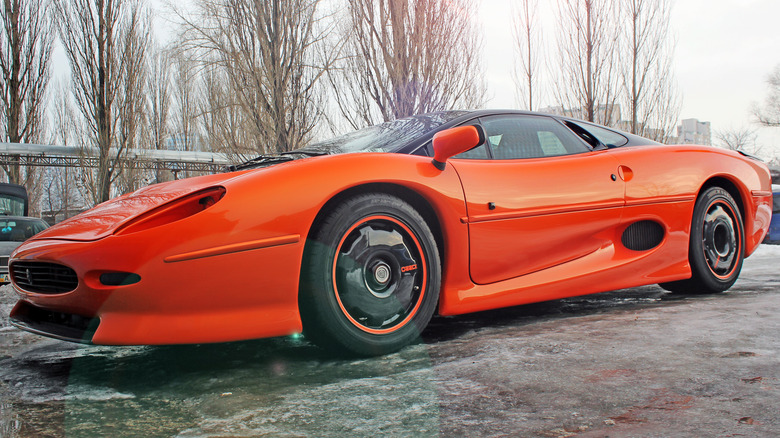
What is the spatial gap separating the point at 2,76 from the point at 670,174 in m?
20.7

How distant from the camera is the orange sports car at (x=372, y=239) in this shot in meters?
2.06

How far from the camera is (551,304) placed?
3492 mm

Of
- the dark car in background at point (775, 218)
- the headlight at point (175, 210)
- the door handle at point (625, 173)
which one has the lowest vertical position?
the dark car in background at point (775, 218)

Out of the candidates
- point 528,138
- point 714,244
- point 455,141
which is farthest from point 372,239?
point 714,244

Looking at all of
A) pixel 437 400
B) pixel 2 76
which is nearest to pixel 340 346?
pixel 437 400

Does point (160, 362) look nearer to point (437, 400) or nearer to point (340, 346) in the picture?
point (340, 346)

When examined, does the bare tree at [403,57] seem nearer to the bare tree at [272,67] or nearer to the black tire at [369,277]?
the bare tree at [272,67]

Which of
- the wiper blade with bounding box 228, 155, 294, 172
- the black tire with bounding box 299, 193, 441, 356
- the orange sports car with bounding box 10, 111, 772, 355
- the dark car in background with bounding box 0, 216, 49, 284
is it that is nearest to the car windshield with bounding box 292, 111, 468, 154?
the orange sports car with bounding box 10, 111, 772, 355

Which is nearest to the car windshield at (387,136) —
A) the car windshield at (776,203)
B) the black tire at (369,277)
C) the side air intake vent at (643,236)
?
the black tire at (369,277)

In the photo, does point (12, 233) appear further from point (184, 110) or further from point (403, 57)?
point (184, 110)

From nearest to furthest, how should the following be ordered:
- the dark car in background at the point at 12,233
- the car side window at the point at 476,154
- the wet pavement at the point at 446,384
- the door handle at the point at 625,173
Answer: the wet pavement at the point at 446,384 → the car side window at the point at 476,154 → the door handle at the point at 625,173 → the dark car in background at the point at 12,233

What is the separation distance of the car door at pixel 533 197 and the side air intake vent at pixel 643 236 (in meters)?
0.14

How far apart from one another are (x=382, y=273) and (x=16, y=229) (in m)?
7.35

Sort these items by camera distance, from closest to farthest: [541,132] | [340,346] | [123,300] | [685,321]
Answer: [123,300] → [340,346] → [685,321] → [541,132]
